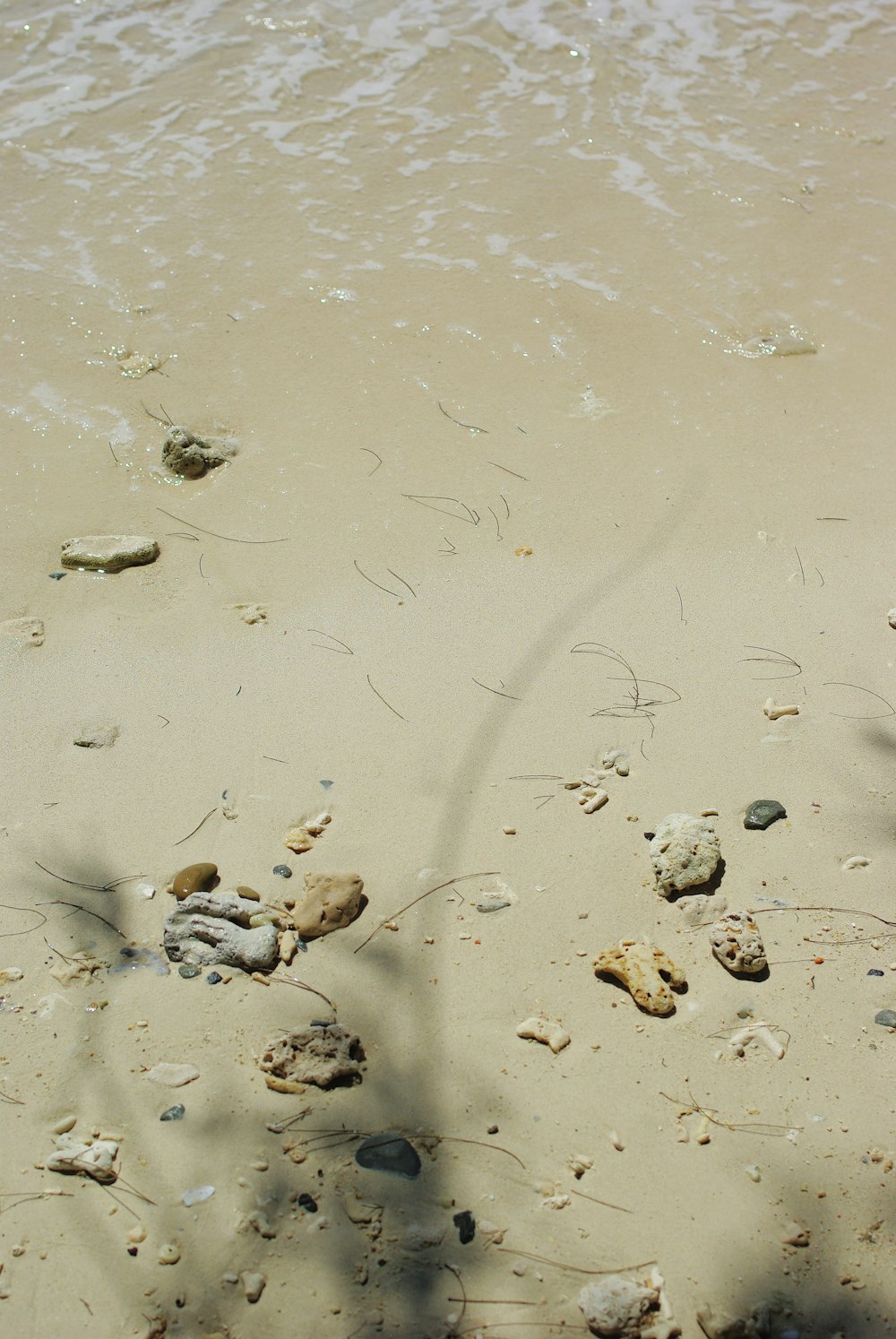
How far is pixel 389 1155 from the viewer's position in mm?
1813

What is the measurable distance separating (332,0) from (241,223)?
2.69m

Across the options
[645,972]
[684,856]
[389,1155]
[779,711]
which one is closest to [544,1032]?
[645,972]

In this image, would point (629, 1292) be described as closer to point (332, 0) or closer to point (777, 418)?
point (777, 418)

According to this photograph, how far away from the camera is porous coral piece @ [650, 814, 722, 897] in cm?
226

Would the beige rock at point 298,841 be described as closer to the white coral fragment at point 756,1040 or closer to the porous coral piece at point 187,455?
the white coral fragment at point 756,1040

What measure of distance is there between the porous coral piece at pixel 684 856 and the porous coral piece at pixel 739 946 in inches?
5.0

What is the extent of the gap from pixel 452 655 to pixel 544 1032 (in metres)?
1.22

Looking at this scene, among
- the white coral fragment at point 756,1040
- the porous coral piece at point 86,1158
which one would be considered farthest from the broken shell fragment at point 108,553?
the white coral fragment at point 756,1040

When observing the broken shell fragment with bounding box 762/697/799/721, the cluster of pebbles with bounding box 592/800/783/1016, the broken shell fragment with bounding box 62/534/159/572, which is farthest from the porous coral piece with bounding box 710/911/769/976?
the broken shell fragment with bounding box 62/534/159/572

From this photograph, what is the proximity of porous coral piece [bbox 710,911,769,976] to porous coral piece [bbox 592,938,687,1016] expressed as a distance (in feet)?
0.34

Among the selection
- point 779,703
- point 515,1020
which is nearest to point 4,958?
point 515,1020

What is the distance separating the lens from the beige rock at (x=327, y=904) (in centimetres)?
220

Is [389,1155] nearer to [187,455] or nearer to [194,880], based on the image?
[194,880]

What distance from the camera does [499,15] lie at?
6.25 meters
